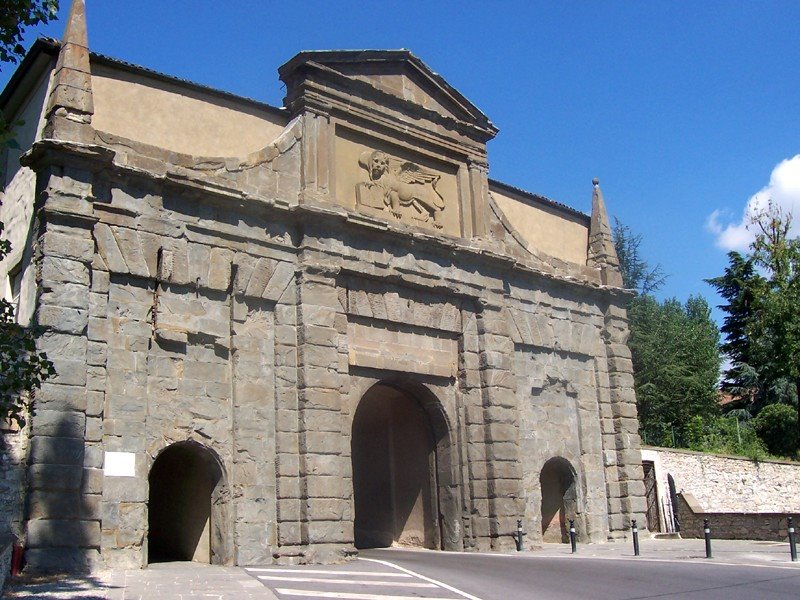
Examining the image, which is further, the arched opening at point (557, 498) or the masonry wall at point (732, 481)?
the masonry wall at point (732, 481)

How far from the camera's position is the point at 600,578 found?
466 inches

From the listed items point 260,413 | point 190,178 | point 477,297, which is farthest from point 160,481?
point 477,297

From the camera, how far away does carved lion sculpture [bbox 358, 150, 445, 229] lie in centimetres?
1716

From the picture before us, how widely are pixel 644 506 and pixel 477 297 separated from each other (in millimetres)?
6740

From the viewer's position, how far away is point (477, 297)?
1792 cm

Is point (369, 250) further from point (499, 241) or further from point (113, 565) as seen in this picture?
point (113, 565)

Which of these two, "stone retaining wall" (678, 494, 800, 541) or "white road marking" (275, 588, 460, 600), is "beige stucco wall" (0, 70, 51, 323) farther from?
"stone retaining wall" (678, 494, 800, 541)

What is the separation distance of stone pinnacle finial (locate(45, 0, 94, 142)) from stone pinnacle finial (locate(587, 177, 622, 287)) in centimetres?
1296

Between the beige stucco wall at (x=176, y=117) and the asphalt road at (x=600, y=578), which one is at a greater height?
the beige stucco wall at (x=176, y=117)

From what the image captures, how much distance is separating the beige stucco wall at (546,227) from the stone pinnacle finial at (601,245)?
0.97 ft

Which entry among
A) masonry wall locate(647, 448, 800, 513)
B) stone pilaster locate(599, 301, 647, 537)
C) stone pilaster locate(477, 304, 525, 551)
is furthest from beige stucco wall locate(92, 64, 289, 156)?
masonry wall locate(647, 448, 800, 513)

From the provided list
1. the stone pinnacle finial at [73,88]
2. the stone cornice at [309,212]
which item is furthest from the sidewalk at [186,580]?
the stone pinnacle finial at [73,88]

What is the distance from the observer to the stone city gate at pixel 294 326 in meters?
12.6

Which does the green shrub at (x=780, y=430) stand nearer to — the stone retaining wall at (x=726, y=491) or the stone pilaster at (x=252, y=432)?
the stone retaining wall at (x=726, y=491)
